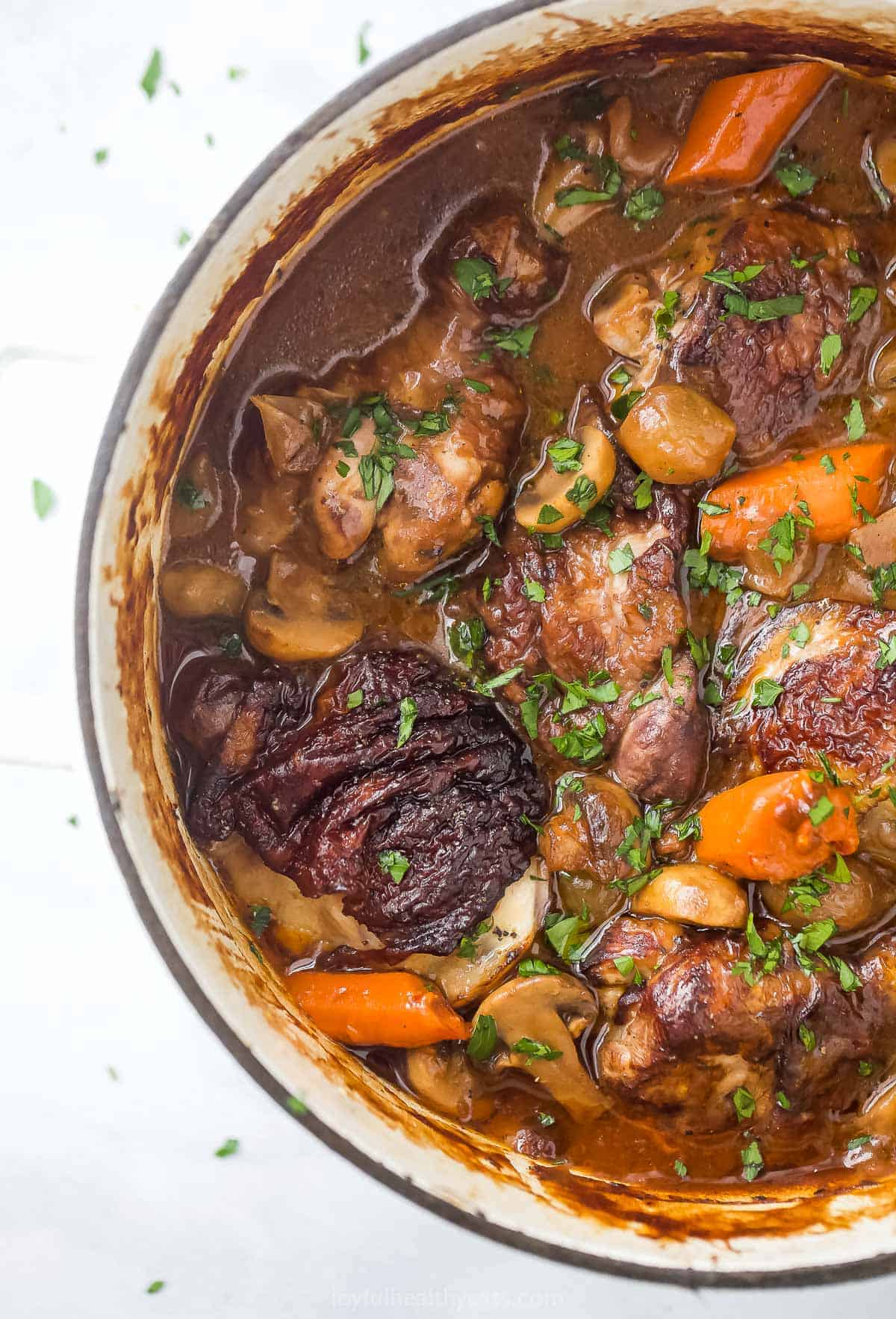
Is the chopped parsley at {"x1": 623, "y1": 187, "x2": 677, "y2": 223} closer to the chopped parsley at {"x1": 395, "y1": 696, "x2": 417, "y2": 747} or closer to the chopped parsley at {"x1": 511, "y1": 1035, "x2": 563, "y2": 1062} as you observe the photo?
the chopped parsley at {"x1": 395, "y1": 696, "x2": 417, "y2": 747}

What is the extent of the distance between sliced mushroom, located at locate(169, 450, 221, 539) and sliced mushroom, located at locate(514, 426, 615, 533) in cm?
69

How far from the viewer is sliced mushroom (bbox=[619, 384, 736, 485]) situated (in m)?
2.38

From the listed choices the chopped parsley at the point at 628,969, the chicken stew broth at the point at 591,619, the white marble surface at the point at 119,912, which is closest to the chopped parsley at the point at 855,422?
the chicken stew broth at the point at 591,619

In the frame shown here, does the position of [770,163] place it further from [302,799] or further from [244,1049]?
[244,1049]

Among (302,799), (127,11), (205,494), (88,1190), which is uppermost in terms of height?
(127,11)

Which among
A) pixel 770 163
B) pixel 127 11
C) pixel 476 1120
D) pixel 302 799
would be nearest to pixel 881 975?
pixel 476 1120

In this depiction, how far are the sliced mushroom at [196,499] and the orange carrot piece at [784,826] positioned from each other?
134 centimetres

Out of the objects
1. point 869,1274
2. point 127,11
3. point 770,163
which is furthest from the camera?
point 770,163

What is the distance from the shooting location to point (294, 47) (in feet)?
6.99

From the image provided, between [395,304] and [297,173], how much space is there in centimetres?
50

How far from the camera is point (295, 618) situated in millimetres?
2502

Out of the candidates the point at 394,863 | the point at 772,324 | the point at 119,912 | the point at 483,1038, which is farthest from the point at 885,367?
the point at 119,912

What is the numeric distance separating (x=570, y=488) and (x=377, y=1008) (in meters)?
1.26

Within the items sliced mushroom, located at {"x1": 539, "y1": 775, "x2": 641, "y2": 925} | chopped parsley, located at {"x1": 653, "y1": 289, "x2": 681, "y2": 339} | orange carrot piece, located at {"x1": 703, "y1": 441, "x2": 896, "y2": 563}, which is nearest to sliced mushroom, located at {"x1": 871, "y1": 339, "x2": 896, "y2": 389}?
orange carrot piece, located at {"x1": 703, "y1": 441, "x2": 896, "y2": 563}
